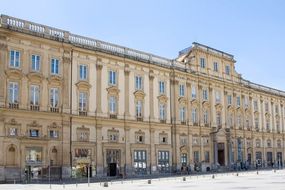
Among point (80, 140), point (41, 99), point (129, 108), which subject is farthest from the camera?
point (129, 108)

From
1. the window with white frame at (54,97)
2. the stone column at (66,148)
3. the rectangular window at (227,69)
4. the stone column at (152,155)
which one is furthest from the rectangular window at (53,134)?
the rectangular window at (227,69)

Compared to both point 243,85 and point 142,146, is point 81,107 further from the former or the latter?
point 243,85

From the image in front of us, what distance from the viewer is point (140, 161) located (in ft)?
182

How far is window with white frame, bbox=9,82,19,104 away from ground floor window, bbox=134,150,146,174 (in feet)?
59.5

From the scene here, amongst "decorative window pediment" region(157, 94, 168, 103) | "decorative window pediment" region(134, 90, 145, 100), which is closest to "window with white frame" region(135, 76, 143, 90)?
"decorative window pediment" region(134, 90, 145, 100)

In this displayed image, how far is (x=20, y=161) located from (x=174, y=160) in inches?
955

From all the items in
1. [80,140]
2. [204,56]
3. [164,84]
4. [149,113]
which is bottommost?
[80,140]

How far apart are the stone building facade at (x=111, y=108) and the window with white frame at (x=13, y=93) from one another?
0.11 meters

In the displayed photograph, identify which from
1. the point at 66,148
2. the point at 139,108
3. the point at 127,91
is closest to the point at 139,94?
the point at 139,108

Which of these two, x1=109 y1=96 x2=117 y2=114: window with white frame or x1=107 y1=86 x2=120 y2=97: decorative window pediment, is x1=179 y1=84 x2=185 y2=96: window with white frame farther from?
x1=109 y1=96 x2=117 y2=114: window with white frame

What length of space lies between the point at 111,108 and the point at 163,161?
11.8 meters

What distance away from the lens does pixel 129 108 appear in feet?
180

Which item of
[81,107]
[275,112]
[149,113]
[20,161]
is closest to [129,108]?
[149,113]

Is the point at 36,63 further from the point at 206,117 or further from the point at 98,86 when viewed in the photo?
the point at 206,117
